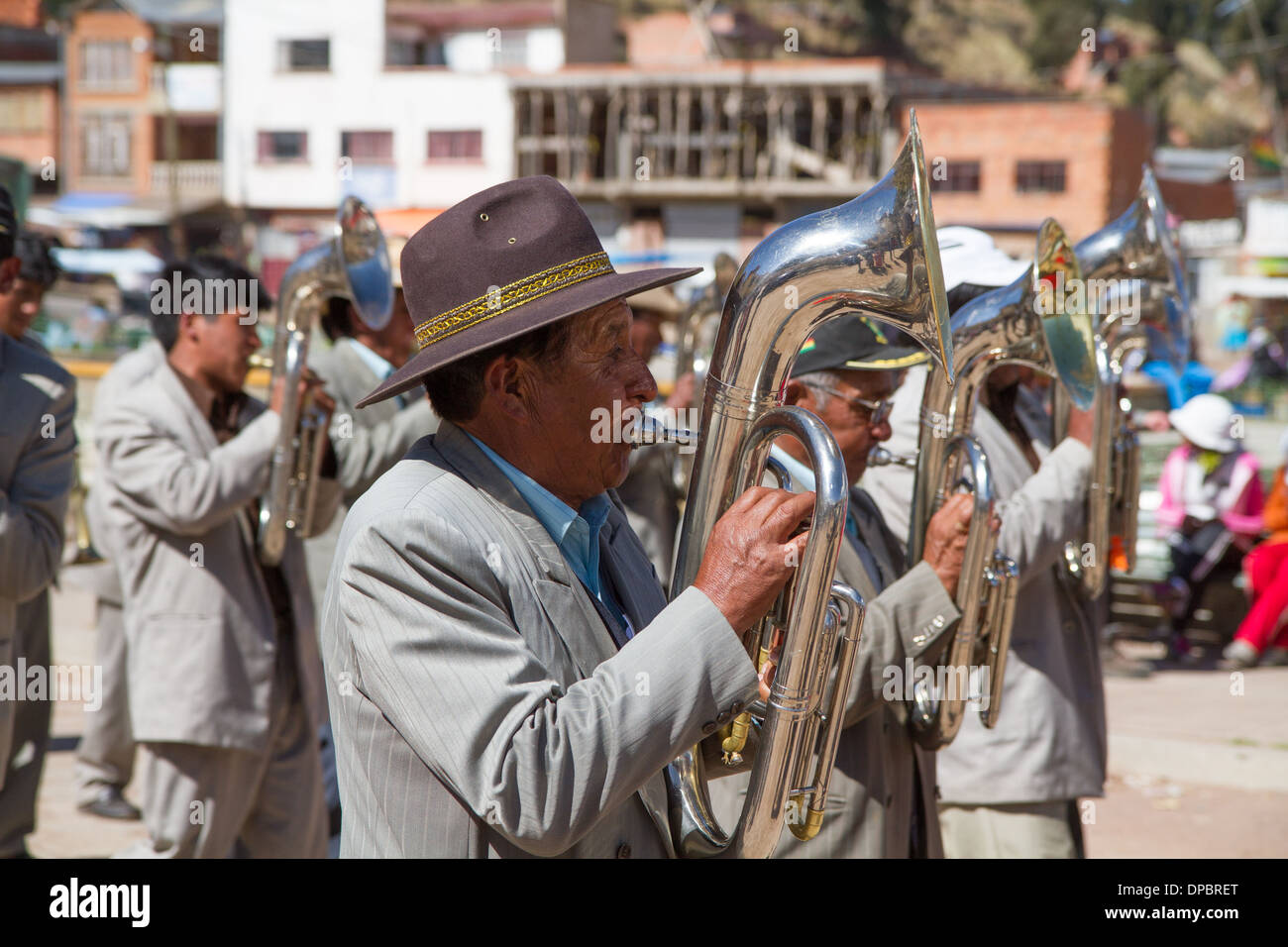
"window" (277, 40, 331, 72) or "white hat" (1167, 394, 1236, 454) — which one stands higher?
"window" (277, 40, 331, 72)

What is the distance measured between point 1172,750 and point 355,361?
174 inches

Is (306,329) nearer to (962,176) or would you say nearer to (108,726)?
(108,726)

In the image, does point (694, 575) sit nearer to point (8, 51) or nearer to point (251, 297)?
point (251, 297)

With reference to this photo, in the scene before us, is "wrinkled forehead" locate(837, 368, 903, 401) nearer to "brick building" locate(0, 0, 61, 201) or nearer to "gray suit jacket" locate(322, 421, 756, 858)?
"gray suit jacket" locate(322, 421, 756, 858)

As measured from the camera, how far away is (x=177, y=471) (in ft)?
13.8

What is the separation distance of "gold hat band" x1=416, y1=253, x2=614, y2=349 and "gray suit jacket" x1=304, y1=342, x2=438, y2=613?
7.71 feet

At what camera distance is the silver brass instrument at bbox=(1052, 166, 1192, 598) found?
12.7ft

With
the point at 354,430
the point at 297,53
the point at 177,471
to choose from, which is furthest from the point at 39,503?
the point at 297,53

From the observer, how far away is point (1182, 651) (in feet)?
30.2

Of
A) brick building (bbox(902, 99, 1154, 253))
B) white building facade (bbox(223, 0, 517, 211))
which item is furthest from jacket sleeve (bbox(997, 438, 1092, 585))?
white building facade (bbox(223, 0, 517, 211))

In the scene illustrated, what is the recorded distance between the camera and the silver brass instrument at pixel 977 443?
Result: 9.95ft

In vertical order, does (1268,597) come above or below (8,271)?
below

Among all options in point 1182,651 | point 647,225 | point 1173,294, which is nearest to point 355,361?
point 1173,294

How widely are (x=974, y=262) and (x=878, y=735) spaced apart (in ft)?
5.08
